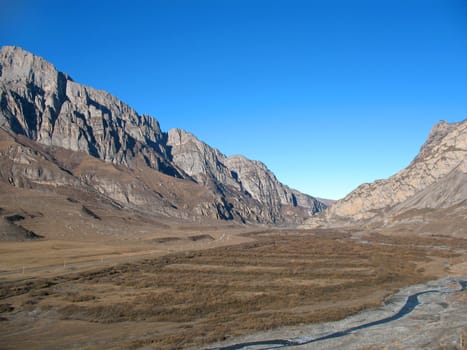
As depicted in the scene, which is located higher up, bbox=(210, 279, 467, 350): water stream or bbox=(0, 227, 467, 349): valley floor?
bbox=(0, 227, 467, 349): valley floor

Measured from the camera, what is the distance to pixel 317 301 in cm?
4281

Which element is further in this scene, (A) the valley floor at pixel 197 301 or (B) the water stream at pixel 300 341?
(A) the valley floor at pixel 197 301

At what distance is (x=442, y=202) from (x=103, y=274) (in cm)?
17204

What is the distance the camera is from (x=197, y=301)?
42.9 m

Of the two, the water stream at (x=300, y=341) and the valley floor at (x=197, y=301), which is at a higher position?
the valley floor at (x=197, y=301)

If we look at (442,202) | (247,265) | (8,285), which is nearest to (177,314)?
(8,285)

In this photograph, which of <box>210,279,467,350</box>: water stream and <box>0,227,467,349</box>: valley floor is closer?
<box>210,279,467,350</box>: water stream

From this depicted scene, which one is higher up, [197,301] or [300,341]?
[197,301]

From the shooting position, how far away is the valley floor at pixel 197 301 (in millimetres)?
31194

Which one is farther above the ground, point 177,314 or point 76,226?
point 76,226

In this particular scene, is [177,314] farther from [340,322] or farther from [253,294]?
[340,322]

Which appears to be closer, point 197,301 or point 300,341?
point 300,341

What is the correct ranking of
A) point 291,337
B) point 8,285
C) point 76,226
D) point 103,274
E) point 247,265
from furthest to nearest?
1. point 76,226
2. point 247,265
3. point 103,274
4. point 8,285
5. point 291,337

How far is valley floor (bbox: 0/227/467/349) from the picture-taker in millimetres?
31194
